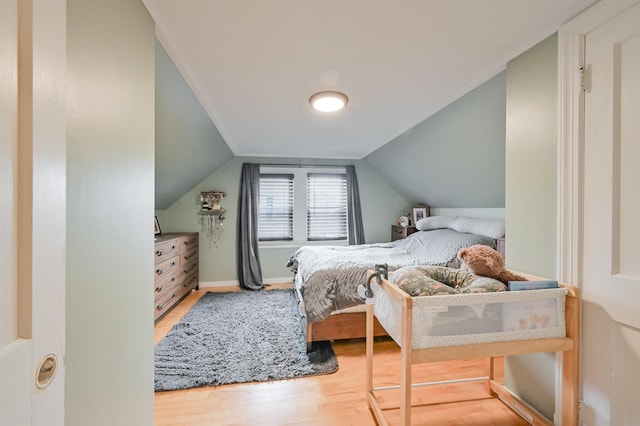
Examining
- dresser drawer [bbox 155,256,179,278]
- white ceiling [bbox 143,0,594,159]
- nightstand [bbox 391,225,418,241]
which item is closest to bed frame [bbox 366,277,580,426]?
white ceiling [bbox 143,0,594,159]

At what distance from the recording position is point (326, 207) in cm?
462

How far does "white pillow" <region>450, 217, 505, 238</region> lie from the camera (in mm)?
2686

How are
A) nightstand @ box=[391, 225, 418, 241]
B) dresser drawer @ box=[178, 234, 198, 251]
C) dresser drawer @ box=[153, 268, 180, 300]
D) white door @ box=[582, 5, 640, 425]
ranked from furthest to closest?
1. nightstand @ box=[391, 225, 418, 241]
2. dresser drawer @ box=[178, 234, 198, 251]
3. dresser drawer @ box=[153, 268, 180, 300]
4. white door @ box=[582, 5, 640, 425]

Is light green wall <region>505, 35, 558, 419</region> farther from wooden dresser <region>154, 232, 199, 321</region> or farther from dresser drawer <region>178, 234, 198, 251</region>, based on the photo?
dresser drawer <region>178, 234, 198, 251</region>

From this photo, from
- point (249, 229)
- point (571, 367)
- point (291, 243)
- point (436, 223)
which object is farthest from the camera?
point (291, 243)

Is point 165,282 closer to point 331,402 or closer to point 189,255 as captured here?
point 189,255

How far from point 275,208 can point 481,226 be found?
2.97 meters

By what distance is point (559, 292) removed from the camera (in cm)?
122

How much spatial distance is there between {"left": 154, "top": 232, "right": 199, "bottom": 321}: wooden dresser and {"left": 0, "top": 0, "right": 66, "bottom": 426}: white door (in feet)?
8.43

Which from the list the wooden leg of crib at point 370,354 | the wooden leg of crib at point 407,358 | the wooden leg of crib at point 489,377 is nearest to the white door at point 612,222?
the wooden leg of crib at point 489,377

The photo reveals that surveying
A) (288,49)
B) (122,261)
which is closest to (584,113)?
(288,49)
